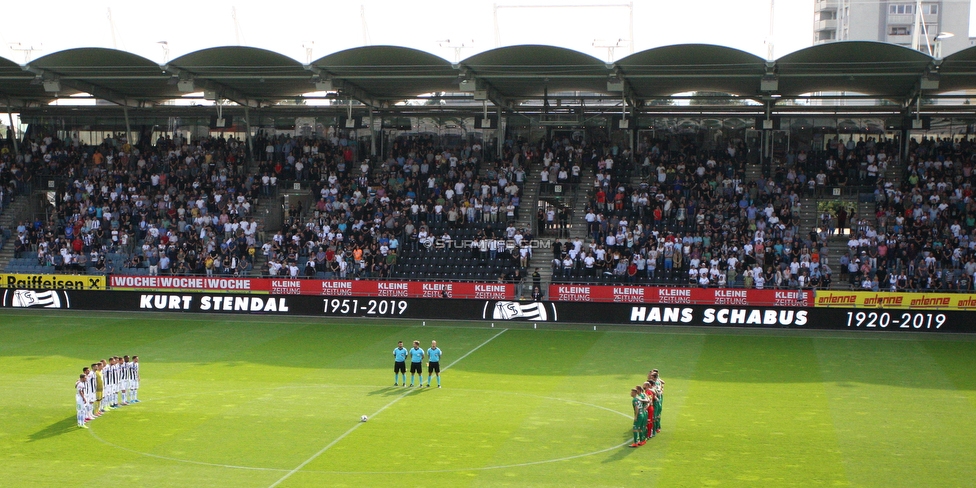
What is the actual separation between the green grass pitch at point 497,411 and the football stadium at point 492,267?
0.42 ft

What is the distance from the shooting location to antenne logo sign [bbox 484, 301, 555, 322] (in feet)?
117

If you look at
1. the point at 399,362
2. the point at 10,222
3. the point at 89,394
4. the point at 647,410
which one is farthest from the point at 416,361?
the point at 10,222

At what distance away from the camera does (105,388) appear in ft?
72.2

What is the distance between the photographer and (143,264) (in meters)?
42.2

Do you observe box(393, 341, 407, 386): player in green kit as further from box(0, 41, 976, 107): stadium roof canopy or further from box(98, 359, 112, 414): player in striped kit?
box(0, 41, 976, 107): stadium roof canopy

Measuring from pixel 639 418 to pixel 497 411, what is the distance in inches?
161

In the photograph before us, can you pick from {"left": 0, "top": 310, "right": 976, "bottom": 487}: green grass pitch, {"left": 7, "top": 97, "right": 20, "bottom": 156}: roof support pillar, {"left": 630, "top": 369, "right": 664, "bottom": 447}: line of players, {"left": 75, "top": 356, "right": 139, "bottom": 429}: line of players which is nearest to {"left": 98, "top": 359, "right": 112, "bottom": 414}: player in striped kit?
{"left": 75, "top": 356, "right": 139, "bottom": 429}: line of players

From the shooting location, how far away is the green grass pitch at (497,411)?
17328 millimetres

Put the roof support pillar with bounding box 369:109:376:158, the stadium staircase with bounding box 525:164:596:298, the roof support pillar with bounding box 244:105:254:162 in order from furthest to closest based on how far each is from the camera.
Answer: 1. the roof support pillar with bounding box 244:105:254:162
2. the roof support pillar with bounding box 369:109:376:158
3. the stadium staircase with bounding box 525:164:596:298

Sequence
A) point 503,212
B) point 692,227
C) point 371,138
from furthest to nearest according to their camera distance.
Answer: point 371,138, point 503,212, point 692,227

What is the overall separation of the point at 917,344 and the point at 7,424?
26452mm

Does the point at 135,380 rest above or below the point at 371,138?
below

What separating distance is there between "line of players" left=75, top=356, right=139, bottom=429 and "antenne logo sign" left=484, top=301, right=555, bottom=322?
51.5 feet

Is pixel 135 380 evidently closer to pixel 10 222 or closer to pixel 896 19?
pixel 10 222
